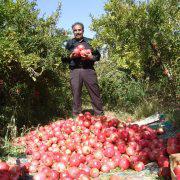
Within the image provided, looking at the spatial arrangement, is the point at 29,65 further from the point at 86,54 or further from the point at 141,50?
the point at 141,50

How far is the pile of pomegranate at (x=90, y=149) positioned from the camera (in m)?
4.37

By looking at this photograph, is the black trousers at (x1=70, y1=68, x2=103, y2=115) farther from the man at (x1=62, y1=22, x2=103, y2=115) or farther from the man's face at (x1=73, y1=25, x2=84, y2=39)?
the man's face at (x1=73, y1=25, x2=84, y2=39)

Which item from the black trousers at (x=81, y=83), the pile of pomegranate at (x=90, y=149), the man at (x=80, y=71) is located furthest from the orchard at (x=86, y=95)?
the black trousers at (x=81, y=83)

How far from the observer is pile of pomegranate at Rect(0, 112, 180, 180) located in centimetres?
437

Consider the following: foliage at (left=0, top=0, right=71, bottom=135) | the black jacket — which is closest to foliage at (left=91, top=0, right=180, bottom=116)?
foliage at (left=0, top=0, right=71, bottom=135)

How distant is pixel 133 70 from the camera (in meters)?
10.1

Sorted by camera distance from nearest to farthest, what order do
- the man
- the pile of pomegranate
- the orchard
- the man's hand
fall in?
the pile of pomegranate → the orchard → the man's hand → the man

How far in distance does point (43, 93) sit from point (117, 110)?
239cm

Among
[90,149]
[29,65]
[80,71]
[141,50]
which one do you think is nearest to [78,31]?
[80,71]

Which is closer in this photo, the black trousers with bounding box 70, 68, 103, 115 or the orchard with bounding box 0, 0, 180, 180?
the orchard with bounding box 0, 0, 180, 180

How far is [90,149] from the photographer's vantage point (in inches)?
200

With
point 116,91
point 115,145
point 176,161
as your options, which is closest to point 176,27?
point 116,91

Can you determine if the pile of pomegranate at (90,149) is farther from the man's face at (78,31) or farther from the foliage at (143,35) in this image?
the foliage at (143,35)

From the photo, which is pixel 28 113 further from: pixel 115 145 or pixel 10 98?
pixel 115 145
